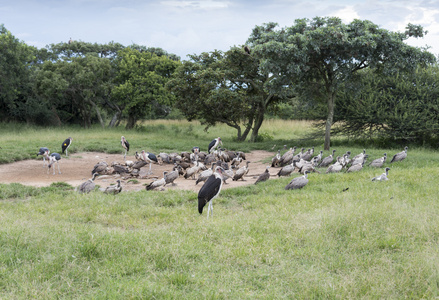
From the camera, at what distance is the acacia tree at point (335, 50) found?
14682mm

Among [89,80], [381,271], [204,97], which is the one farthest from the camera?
[89,80]

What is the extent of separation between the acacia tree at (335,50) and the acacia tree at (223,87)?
457cm

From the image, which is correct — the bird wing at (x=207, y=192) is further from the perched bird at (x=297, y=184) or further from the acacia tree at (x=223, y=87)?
the acacia tree at (x=223, y=87)

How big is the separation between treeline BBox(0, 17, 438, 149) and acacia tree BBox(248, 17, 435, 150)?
0.04 metres

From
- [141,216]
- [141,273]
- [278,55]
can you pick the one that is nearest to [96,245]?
[141,273]

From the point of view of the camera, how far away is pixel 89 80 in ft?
87.1

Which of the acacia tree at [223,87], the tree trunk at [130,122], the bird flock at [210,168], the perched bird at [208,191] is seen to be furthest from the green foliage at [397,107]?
the tree trunk at [130,122]

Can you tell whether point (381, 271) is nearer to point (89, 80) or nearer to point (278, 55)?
point (278, 55)

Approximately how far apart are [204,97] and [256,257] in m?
17.4

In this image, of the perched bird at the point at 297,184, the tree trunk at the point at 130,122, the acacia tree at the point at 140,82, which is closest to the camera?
the perched bird at the point at 297,184

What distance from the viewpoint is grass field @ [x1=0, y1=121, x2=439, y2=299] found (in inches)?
153

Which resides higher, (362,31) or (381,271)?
(362,31)

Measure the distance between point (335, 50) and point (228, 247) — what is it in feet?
42.3

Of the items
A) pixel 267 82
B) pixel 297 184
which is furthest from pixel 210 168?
pixel 267 82
